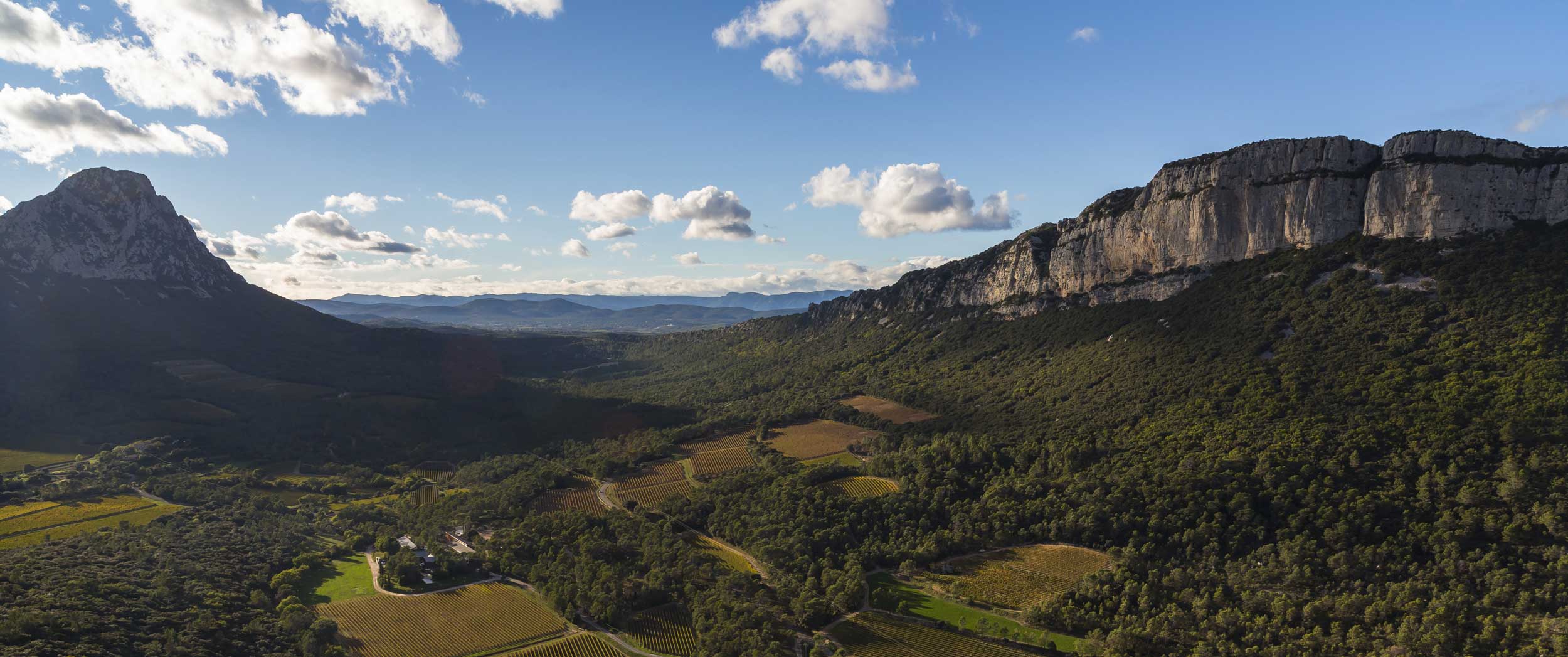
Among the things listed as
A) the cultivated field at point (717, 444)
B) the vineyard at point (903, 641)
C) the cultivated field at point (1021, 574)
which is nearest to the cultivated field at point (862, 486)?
the cultivated field at point (1021, 574)

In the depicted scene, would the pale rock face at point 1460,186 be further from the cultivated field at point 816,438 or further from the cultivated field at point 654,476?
the cultivated field at point 654,476

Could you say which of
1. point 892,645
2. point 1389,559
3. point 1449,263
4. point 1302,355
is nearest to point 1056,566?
point 892,645

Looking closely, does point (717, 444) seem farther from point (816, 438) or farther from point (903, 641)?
point (903, 641)

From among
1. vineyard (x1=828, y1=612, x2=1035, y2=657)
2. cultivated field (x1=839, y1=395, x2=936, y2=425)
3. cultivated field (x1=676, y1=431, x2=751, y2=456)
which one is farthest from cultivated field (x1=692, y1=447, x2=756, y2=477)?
vineyard (x1=828, y1=612, x2=1035, y2=657)

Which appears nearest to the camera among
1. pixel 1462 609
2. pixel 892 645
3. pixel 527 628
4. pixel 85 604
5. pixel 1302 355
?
pixel 1462 609

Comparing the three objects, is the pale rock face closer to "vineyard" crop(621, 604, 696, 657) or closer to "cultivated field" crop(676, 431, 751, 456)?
"cultivated field" crop(676, 431, 751, 456)

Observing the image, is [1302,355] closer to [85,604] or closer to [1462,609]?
[1462,609]
